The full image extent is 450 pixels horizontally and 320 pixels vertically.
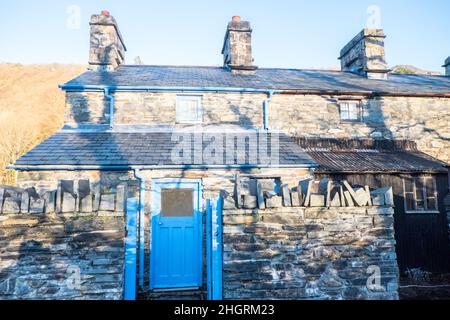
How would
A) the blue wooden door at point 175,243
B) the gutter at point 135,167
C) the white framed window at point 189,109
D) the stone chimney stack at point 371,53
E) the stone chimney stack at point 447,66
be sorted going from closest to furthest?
the blue wooden door at point 175,243, the gutter at point 135,167, the white framed window at point 189,109, the stone chimney stack at point 371,53, the stone chimney stack at point 447,66

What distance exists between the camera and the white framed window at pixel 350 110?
33.1 feet

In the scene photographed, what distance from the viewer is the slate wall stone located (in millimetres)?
3355

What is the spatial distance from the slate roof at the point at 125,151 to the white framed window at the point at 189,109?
91 centimetres

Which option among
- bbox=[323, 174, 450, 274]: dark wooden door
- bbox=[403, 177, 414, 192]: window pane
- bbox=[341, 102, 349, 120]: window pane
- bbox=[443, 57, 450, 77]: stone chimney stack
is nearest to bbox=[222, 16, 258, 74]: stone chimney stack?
bbox=[341, 102, 349, 120]: window pane

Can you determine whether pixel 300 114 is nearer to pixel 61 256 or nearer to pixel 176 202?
pixel 176 202

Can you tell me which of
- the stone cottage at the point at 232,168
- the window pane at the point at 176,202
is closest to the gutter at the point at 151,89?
the stone cottage at the point at 232,168

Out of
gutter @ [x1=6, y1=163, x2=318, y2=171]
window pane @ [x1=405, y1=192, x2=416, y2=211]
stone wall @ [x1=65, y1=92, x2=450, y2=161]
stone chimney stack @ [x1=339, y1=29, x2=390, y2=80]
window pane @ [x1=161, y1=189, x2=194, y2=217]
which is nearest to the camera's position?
gutter @ [x1=6, y1=163, x2=318, y2=171]

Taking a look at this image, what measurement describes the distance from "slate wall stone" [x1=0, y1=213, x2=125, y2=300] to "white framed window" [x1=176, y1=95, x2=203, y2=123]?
240 inches

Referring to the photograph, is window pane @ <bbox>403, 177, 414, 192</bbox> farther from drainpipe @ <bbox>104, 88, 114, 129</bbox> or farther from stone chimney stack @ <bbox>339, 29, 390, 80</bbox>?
drainpipe @ <bbox>104, 88, 114, 129</bbox>

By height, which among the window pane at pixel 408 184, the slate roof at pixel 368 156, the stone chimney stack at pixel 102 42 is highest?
the stone chimney stack at pixel 102 42

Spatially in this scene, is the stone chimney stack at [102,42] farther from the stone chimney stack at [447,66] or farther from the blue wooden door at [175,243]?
the stone chimney stack at [447,66]

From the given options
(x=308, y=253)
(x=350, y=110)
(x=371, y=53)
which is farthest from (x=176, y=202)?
(x=371, y=53)

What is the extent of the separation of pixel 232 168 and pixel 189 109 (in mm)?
3335
